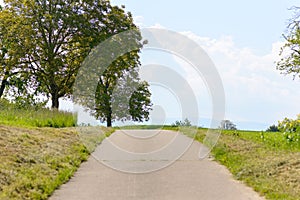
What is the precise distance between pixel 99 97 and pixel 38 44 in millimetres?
6435

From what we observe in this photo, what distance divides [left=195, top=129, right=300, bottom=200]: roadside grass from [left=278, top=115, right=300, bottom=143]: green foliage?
0.16 m

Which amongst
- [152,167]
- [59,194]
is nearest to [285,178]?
[152,167]

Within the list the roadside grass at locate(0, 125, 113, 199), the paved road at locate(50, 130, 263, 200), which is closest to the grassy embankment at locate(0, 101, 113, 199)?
the roadside grass at locate(0, 125, 113, 199)

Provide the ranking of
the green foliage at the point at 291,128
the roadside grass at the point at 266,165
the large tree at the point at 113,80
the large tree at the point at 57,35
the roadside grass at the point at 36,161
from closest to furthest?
1. the roadside grass at the point at 36,161
2. the roadside grass at the point at 266,165
3. the green foliage at the point at 291,128
4. the large tree at the point at 113,80
5. the large tree at the point at 57,35

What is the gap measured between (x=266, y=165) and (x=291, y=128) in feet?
14.6

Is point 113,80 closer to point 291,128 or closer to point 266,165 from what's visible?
point 291,128

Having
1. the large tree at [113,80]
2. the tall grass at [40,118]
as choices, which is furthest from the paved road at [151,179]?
the large tree at [113,80]

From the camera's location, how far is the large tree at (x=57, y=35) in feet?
119

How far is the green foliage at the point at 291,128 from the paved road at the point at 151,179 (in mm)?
2944

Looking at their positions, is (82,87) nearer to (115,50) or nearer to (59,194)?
(115,50)

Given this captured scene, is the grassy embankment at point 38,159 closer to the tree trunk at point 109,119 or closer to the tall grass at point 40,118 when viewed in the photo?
the tall grass at point 40,118

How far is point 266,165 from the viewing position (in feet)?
32.8

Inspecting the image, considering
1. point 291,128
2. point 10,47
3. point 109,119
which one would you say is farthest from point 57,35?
point 291,128

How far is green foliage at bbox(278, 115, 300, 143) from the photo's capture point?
44.5ft
